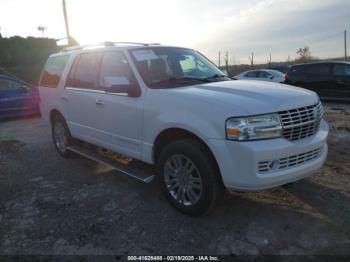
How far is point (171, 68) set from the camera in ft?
14.6

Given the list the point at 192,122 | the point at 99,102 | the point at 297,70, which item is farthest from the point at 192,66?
the point at 297,70

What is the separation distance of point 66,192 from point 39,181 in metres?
0.74

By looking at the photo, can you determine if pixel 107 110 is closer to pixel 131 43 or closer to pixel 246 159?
pixel 131 43

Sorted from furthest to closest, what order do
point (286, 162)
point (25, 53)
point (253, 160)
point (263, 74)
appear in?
1. point (25, 53)
2. point (263, 74)
3. point (286, 162)
4. point (253, 160)

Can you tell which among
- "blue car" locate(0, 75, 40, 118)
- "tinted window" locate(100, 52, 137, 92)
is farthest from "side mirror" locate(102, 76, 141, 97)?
"blue car" locate(0, 75, 40, 118)

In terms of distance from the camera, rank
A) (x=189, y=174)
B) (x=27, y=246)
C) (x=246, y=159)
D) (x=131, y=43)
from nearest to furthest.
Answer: (x=246, y=159) < (x=27, y=246) < (x=189, y=174) < (x=131, y=43)

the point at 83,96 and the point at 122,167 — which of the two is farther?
the point at 83,96

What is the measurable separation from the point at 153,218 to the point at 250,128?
152 centimetres

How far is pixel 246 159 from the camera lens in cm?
311

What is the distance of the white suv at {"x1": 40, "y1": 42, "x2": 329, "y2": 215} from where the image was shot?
10.5 feet

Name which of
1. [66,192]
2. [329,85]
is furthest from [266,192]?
[329,85]

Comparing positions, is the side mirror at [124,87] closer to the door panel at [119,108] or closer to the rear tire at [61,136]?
the door panel at [119,108]

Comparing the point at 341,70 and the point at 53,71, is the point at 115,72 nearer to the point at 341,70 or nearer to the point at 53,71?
the point at 53,71

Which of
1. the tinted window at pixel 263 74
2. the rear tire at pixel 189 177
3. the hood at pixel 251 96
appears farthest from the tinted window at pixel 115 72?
the tinted window at pixel 263 74
